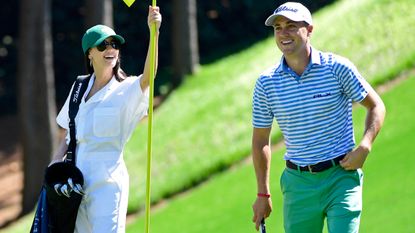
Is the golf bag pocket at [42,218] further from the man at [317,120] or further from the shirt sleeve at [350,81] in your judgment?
the shirt sleeve at [350,81]

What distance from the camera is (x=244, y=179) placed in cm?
1520

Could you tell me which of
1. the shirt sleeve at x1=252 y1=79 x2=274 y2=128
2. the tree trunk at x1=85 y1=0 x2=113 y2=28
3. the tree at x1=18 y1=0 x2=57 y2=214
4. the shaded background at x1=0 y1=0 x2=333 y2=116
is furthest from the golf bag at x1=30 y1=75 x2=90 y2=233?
the shaded background at x1=0 y1=0 x2=333 y2=116

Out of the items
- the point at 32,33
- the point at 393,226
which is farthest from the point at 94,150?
the point at 32,33

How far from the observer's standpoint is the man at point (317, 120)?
22.9 feet

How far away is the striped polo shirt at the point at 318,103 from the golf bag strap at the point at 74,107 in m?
1.31

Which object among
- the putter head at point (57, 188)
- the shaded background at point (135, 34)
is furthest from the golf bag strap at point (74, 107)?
the shaded background at point (135, 34)

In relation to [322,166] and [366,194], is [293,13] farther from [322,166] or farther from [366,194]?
[366,194]

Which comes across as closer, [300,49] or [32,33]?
[300,49]

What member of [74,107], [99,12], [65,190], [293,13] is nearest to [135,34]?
[99,12]

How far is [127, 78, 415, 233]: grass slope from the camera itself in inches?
457

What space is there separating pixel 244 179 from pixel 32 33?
496cm

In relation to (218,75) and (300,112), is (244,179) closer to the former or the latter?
(218,75)

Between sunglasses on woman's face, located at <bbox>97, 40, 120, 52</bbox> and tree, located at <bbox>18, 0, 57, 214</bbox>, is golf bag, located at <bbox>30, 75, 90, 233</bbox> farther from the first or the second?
tree, located at <bbox>18, 0, 57, 214</bbox>

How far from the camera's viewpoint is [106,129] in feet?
24.6
